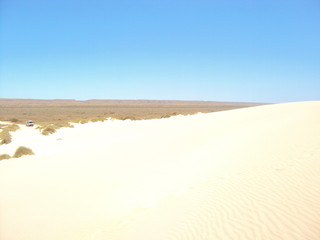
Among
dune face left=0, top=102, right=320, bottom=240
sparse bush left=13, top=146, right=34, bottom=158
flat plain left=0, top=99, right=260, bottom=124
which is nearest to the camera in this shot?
dune face left=0, top=102, right=320, bottom=240

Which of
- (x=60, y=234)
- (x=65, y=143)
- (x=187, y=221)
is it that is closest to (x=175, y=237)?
(x=187, y=221)

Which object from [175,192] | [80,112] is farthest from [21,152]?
[80,112]

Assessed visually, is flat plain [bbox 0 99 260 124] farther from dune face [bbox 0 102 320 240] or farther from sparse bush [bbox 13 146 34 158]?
dune face [bbox 0 102 320 240]

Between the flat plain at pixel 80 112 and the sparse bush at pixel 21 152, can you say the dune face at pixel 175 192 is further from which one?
the flat plain at pixel 80 112

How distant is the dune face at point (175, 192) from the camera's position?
3768mm

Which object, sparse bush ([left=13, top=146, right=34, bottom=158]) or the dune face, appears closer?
the dune face

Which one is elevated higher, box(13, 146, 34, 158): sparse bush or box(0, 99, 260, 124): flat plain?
box(0, 99, 260, 124): flat plain

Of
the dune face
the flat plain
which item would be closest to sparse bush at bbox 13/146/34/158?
the dune face

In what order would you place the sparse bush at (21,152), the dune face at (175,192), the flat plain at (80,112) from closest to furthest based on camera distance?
1. the dune face at (175,192)
2. the sparse bush at (21,152)
3. the flat plain at (80,112)

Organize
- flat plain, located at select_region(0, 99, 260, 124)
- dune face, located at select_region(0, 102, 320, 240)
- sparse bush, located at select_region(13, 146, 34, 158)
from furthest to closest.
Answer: flat plain, located at select_region(0, 99, 260, 124) → sparse bush, located at select_region(13, 146, 34, 158) → dune face, located at select_region(0, 102, 320, 240)

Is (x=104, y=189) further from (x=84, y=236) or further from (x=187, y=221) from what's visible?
(x=187, y=221)

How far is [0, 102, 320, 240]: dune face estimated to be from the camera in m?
3.77

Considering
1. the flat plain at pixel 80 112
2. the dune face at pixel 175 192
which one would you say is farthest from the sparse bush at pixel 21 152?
the flat plain at pixel 80 112

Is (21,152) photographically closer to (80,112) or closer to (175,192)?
(175,192)
